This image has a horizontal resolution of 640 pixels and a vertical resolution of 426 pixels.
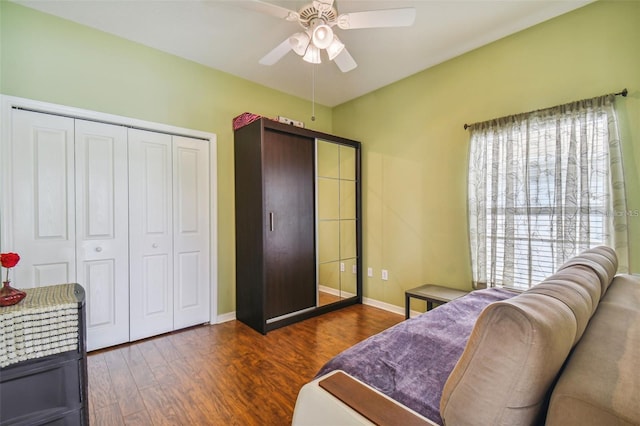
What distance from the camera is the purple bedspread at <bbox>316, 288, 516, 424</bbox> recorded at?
1.03 m

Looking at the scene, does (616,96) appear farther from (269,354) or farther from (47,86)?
(47,86)

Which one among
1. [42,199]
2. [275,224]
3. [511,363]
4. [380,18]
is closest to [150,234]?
[42,199]

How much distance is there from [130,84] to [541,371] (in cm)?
338

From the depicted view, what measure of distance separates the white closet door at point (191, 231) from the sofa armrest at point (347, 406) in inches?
91.1

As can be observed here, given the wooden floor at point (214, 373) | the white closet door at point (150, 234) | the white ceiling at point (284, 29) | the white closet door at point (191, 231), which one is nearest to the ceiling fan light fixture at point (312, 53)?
the white ceiling at point (284, 29)

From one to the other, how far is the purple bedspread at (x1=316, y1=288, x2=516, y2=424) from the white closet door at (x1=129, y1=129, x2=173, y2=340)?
2231 mm

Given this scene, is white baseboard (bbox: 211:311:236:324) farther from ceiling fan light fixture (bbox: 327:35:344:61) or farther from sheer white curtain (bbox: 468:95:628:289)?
ceiling fan light fixture (bbox: 327:35:344:61)

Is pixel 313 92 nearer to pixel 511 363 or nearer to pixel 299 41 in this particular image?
pixel 299 41

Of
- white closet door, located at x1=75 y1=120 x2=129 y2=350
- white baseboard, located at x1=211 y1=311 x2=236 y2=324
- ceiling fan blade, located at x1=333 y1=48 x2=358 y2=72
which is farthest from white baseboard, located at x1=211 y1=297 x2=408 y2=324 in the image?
ceiling fan blade, located at x1=333 y1=48 x2=358 y2=72

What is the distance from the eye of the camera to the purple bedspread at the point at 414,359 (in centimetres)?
103

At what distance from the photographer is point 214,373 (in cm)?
211

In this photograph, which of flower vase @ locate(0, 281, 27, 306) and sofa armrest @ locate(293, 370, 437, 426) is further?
flower vase @ locate(0, 281, 27, 306)

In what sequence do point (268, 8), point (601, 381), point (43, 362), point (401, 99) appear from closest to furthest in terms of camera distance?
point (601, 381) → point (43, 362) → point (268, 8) → point (401, 99)

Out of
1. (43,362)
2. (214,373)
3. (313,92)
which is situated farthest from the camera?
(313,92)
